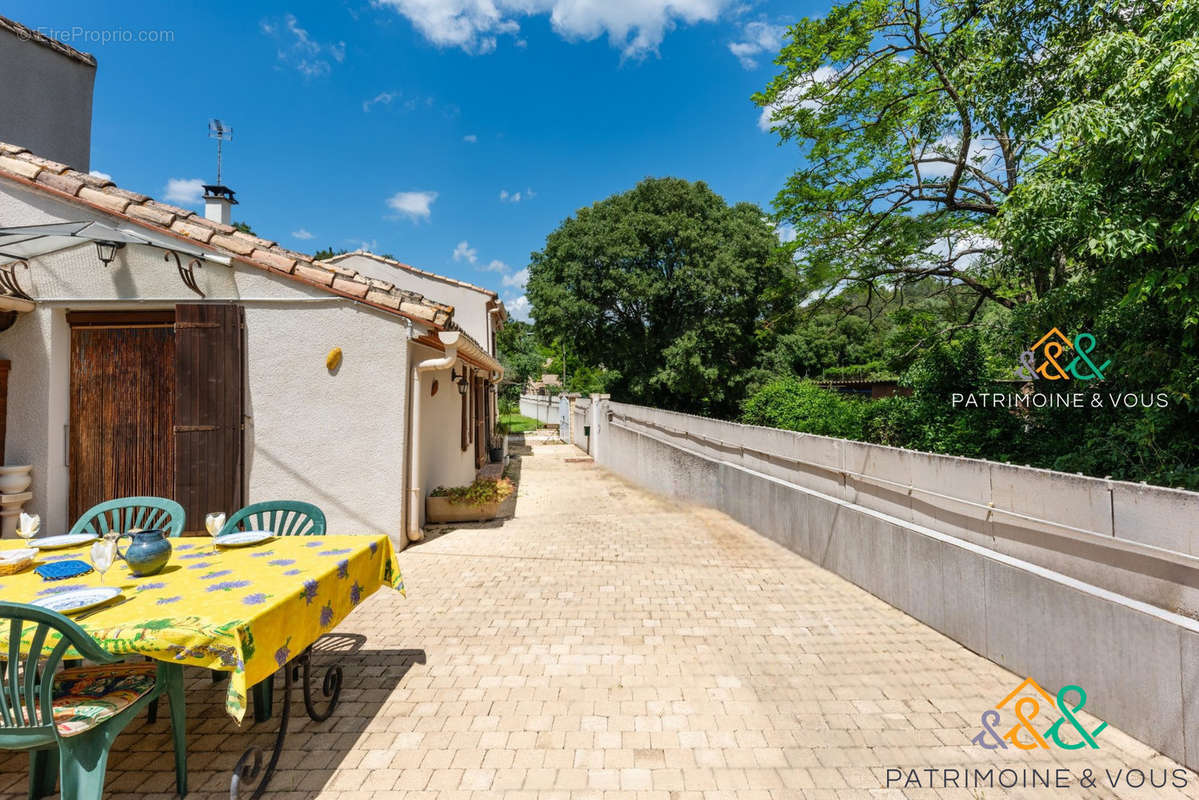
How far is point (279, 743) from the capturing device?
2.64 meters

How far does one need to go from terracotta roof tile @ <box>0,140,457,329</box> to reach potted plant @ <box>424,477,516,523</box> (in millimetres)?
2758

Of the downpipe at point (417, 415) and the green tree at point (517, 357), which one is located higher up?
the green tree at point (517, 357)

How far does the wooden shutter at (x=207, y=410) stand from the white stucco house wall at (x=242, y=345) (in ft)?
0.16

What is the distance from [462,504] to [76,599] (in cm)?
549

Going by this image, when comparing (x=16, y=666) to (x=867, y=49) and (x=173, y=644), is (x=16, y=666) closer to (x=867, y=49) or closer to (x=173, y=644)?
(x=173, y=644)

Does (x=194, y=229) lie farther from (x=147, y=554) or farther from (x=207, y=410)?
(x=147, y=554)

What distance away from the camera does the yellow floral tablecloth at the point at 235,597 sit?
2102 millimetres

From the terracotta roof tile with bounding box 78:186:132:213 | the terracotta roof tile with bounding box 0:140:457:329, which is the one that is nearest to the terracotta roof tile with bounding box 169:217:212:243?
the terracotta roof tile with bounding box 0:140:457:329

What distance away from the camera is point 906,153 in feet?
32.0

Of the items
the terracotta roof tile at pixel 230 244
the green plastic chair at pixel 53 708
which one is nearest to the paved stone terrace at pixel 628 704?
the green plastic chair at pixel 53 708

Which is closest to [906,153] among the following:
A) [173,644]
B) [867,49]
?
[867,49]

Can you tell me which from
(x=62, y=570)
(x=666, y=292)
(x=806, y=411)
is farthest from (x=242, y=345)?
(x=666, y=292)

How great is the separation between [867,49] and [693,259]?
1250 cm

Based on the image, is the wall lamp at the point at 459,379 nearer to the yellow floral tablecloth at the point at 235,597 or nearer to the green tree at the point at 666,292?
the yellow floral tablecloth at the point at 235,597
